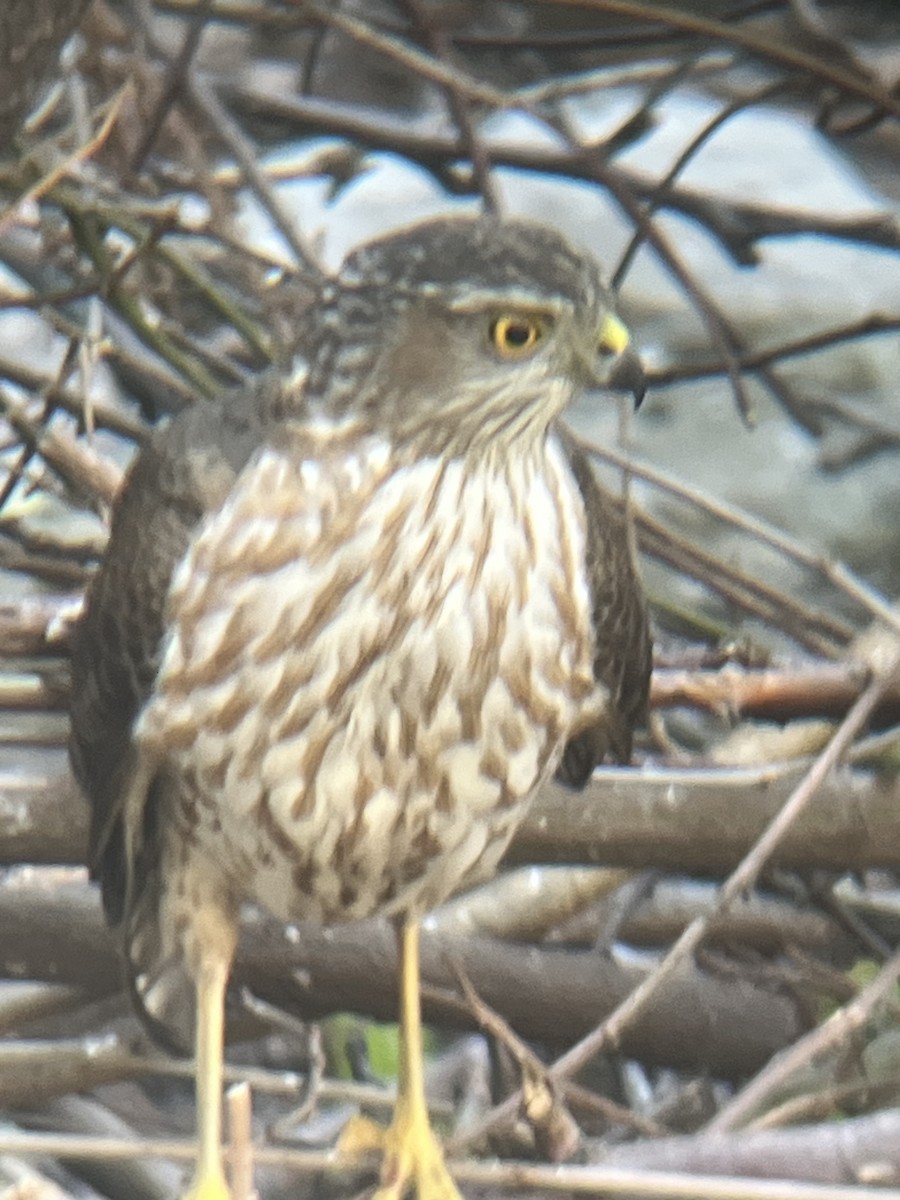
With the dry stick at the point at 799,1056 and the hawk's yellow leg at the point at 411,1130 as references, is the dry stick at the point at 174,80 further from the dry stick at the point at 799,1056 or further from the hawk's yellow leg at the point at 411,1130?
the dry stick at the point at 799,1056

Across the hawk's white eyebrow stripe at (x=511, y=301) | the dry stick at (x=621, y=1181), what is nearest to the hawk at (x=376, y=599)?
the hawk's white eyebrow stripe at (x=511, y=301)

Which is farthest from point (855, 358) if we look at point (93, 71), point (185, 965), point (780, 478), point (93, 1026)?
point (185, 965)

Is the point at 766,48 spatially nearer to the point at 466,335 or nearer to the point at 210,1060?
the point at 466,335

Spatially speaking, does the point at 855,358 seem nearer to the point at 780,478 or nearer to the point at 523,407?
the point at 780,478

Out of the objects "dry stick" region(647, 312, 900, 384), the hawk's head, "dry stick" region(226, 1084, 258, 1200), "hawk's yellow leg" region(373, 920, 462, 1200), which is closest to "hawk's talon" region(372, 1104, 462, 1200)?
"hawk's yellow leg" region(373, 920, 462, 1200)

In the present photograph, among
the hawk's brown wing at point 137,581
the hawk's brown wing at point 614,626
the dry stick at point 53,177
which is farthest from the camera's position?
the dry stick at point 53,177

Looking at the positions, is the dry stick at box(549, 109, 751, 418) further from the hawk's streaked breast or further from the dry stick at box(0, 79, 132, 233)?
the hawk's streaked breast

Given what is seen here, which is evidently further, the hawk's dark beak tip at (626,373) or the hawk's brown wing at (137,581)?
the hawk's brown wing at (137,581)
